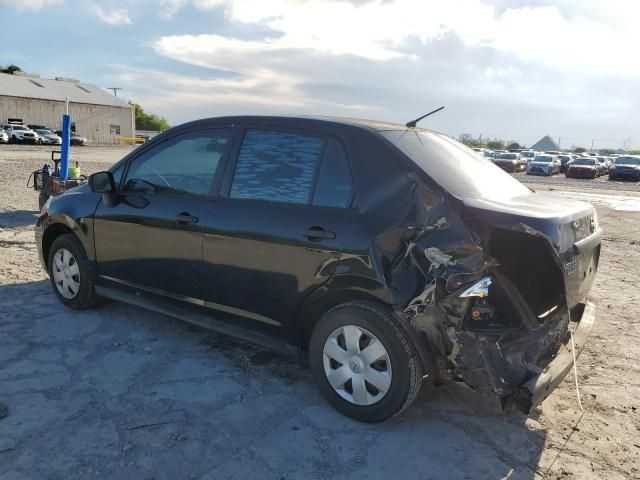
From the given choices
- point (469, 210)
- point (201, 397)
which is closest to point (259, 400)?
point (201, 397)

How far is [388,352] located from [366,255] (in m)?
0.55

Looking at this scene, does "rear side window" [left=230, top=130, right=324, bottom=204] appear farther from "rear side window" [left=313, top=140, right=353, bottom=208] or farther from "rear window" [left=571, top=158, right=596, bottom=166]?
"rear window" [left=571, top=158, right=596, bottom=166]

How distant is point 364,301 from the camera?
121 inches

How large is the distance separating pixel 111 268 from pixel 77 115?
5807cm

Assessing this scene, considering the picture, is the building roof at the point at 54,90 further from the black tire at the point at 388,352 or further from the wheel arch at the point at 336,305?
the black tire at the point at 388,352

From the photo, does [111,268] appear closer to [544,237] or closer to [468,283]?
[468,283]

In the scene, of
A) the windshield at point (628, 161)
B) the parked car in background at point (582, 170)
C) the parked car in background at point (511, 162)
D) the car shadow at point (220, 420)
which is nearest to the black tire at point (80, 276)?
the car shadow at point (220, 420)

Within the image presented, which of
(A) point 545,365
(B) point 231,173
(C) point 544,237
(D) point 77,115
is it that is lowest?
(A) point 545,365

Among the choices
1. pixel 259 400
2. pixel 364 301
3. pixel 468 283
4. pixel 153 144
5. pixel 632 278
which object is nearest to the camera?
pixel 468 283

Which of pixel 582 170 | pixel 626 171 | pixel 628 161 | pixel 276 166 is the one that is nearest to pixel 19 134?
pixel 582 170

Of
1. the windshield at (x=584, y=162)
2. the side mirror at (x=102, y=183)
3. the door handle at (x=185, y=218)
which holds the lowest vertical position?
the door handle at (x=185, y=218)

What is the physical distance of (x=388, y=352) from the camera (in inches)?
117

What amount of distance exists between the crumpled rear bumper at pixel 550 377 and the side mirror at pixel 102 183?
11.0 feet

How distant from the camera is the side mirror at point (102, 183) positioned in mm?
4285
